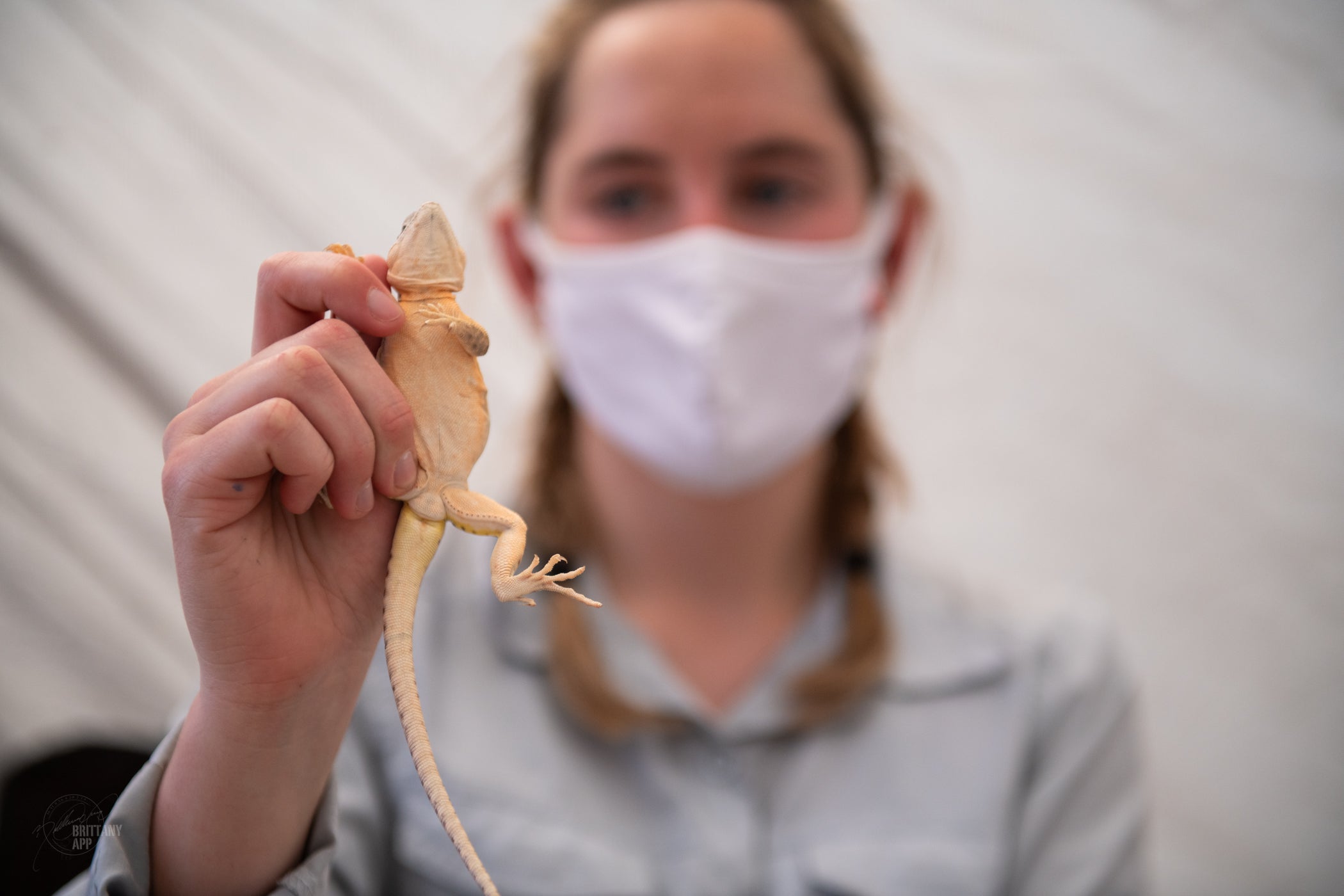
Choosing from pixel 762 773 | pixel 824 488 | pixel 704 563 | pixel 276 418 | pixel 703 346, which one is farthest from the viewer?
pixel 824 488

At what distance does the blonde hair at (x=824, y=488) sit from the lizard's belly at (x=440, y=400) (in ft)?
2.01

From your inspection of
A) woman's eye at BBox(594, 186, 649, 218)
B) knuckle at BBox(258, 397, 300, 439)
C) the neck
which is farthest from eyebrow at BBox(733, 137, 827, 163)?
knuckle at BBox(258, 397, 300, 439)

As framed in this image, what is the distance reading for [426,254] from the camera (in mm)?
459

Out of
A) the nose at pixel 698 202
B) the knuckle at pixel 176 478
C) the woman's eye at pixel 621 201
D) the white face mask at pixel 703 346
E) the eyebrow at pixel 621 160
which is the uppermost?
the knuckle at pixel 176 478

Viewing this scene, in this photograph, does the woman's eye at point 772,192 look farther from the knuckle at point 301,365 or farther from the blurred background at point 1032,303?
the knuckle at point 301,365

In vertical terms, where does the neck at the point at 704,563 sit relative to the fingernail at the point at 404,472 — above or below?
below

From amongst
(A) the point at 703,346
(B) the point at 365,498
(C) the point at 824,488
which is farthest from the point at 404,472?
(C) the point at 824,488

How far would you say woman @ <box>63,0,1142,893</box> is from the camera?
2.89 ft

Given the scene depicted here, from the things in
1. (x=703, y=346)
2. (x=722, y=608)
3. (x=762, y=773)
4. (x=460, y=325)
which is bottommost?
(x=762, y=773)

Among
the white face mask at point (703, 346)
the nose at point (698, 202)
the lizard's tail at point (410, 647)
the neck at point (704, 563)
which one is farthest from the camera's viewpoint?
the neck at point (704, 563)

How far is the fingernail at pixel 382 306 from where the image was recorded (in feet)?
1.44

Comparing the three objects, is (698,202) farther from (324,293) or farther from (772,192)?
(324,293)

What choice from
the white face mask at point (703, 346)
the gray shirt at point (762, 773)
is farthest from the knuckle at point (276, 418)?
the gray shirt at point (762, 773)

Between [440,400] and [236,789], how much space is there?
24 cm
